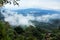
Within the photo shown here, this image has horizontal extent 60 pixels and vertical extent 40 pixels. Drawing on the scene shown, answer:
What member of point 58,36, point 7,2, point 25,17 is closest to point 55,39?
point 58,36

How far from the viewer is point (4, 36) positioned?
1755cm

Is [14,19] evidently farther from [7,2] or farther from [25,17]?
[7,2]

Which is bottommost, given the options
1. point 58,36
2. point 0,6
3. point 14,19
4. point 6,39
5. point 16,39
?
point 14,19

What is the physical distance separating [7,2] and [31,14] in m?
86.4

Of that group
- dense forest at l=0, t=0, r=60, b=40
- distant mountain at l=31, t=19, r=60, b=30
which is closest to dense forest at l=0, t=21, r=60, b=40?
dense forest at l=0, t=0, r=60, b=40

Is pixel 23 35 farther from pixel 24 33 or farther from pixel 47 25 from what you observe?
pixel 47 25

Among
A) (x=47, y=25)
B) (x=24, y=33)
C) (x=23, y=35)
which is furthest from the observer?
(x=47, y=25)

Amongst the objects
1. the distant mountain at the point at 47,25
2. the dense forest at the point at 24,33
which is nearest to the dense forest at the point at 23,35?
the dense forest at the point at 24,33

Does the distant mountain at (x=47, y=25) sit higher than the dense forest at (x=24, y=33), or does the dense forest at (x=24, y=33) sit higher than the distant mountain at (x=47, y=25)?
the dense forest at (x=24, y=33)

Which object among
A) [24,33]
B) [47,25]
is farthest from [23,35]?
[47,25]

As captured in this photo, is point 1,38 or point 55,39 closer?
point 1,38

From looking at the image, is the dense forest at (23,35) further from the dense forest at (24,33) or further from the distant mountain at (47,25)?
the distant mountain at (47,25)

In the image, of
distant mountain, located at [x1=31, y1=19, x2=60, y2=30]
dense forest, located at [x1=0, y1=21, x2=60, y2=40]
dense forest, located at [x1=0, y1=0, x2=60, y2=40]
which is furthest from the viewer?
distant mountain, located at [x1=31, y1=19, x2=60, y2=30]

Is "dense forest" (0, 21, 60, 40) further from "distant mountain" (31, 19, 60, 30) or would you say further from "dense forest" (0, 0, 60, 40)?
"distant mountain" (31, 19, 60, 30)
